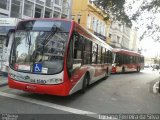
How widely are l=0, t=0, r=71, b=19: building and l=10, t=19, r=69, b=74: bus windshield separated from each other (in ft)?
48.3

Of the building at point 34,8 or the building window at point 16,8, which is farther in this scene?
the building window at point 16,8

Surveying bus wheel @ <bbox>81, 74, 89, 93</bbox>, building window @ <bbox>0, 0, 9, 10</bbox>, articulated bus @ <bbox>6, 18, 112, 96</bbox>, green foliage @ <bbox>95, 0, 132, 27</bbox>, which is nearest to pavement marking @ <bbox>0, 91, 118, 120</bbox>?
articulated bus @ <bbox>6, 18, 112, 96</bbox>

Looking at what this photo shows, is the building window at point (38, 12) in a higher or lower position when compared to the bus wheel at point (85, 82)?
higher

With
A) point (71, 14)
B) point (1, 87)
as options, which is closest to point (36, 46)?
point (1, 87)

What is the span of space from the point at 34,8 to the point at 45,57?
1984cm

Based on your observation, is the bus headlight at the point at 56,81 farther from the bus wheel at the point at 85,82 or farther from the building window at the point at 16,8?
the building window at the point at 16,8

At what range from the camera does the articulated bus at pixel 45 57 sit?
31.9 ft

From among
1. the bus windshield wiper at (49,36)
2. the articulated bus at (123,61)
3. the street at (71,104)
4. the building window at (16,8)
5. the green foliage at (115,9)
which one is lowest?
the street at (71,104)

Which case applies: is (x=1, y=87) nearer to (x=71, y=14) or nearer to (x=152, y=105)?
(x=152, y=105)

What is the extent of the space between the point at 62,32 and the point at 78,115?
301cm

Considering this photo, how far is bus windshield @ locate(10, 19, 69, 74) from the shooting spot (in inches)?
384

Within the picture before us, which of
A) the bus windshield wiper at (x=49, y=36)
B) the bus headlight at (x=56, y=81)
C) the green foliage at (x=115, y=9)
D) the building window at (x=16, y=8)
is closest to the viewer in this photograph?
the bus headlight at (x=56, y=81)

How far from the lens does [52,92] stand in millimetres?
9727

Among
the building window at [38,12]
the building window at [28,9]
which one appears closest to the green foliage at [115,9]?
the building window at [28,9]
